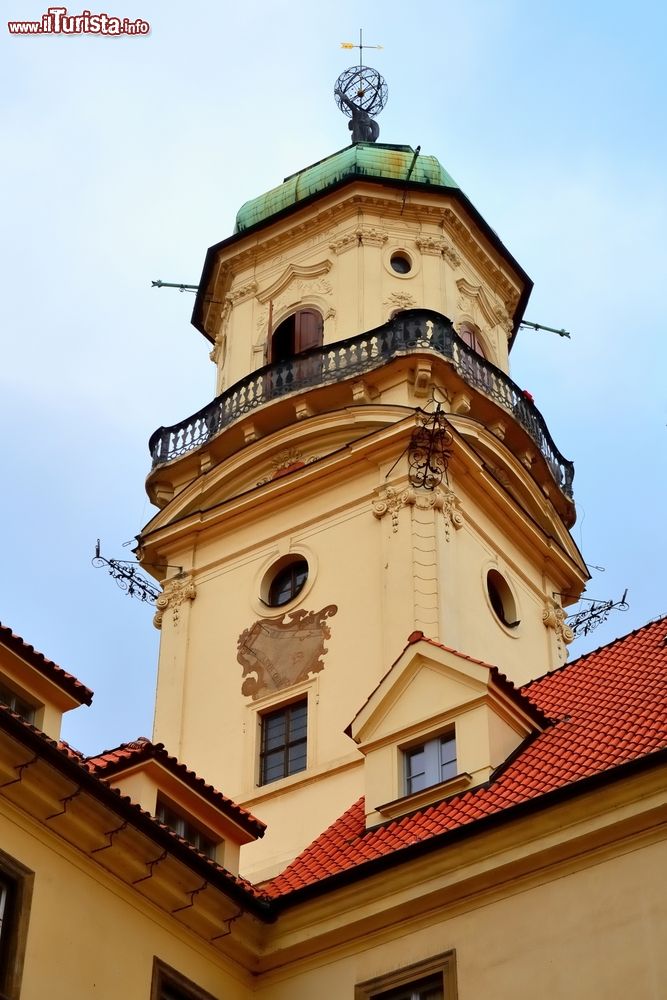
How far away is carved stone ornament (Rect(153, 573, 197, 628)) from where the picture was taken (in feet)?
91.7

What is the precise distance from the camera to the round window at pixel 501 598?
27266mm

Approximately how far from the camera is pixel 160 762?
58.6ft

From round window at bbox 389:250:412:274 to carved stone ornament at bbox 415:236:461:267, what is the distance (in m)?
0.32

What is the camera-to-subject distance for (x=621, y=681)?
64.6 ft

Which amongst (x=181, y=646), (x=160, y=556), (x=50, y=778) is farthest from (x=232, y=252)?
(x=50, y=778)

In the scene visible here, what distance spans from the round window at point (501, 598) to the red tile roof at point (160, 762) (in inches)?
355

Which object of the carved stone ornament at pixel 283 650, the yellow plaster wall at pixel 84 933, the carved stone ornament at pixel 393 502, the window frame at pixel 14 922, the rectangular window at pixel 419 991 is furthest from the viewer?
the carved stone ornament at pixel 393 502

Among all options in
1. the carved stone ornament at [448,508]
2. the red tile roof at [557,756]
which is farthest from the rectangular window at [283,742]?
the red tile roof at [557,756]

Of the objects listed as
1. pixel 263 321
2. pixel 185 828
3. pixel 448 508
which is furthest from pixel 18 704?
pixel 263 321

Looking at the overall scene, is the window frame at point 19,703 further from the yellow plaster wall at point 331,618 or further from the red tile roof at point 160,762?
the yellow plaster wall at point 331,618

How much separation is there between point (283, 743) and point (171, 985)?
28.6 ft

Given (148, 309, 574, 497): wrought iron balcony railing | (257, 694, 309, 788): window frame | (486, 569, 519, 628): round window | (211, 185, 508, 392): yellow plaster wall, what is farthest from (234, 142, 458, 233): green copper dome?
(257, 694, 309, 788): window frame

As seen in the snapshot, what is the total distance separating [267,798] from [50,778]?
875 centimetres

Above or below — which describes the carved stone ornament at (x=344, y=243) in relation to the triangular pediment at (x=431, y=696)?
above
